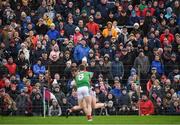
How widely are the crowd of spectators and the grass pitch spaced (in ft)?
4.54

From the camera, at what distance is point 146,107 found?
3003 centimetres

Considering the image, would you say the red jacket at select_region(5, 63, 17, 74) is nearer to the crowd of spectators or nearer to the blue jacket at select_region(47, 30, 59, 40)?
the crowd of spectators

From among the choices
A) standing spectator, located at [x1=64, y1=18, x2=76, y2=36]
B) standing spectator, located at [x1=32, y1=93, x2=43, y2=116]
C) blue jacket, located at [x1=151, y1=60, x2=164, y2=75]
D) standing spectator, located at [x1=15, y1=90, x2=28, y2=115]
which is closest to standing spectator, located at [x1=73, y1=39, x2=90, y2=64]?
standing spectator, located at [x1=64, y1=18, x2=76, y2=36]

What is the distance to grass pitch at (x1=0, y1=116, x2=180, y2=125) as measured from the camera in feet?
86.6

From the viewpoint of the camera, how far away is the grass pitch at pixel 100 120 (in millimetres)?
26395

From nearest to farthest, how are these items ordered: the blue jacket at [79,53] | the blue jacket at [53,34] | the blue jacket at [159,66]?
the blue jacket at [159,66] < the blue jacket at [79,53] < the blue jacket at [53,34]

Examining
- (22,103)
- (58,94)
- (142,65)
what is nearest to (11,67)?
(22,103)


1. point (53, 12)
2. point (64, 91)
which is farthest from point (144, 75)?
point (53, 12)

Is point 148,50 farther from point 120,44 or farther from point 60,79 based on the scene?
point 60,79

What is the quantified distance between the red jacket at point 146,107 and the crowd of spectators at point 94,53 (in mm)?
37

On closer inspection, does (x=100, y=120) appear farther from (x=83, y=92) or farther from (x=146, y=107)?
(x=146, y=107)

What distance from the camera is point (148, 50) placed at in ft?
106

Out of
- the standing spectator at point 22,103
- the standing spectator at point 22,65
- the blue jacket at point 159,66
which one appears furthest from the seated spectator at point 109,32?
the standing spectator at point 22,103

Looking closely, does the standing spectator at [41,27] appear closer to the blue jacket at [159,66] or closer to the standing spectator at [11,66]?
the standing spectator at [11,66]
